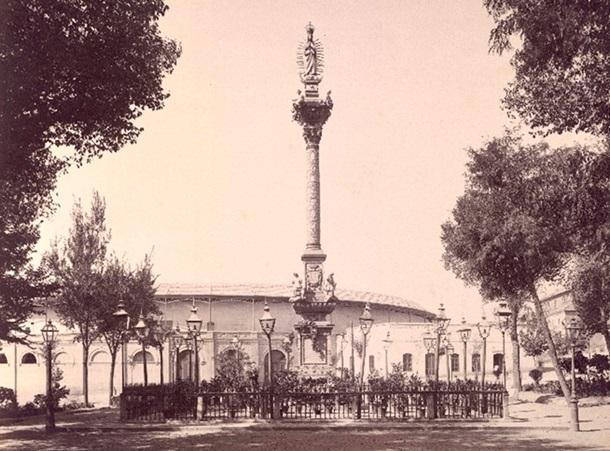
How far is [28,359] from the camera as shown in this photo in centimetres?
6306

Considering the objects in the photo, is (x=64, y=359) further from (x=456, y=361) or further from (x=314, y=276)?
(x=314, y=276)

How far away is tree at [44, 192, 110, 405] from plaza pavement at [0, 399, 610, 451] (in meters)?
11.9

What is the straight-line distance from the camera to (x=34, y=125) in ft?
48.6

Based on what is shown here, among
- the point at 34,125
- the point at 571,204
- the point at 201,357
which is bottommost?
the point at 201,357

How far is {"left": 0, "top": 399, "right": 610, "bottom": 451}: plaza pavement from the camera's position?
17.4 meters

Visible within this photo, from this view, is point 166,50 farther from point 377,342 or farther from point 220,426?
point 377,342

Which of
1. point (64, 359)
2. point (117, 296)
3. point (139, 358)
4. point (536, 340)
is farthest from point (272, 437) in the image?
point (64, 359)

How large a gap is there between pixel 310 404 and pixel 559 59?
1250cm

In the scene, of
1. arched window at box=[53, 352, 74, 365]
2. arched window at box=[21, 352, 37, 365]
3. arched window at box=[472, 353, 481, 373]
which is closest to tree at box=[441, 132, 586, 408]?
arched window at box=[472, 353, 481, 373]

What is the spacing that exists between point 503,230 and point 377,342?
34.9 metres

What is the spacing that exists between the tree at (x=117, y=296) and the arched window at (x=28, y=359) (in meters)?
25.3

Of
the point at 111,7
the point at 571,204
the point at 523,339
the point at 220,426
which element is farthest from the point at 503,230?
the point at 523,339

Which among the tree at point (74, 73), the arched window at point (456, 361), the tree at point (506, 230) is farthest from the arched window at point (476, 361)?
the tree at point (74, 73)

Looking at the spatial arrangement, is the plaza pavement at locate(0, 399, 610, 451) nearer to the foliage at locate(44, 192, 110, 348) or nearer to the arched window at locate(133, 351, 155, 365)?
the foliage at locate(44, 192, 110, 348)
